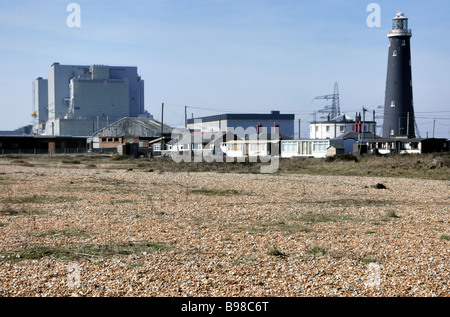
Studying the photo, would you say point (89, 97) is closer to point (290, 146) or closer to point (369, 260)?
point (290, 146)

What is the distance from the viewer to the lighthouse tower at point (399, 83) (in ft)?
239

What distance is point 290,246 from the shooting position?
12.7 meters

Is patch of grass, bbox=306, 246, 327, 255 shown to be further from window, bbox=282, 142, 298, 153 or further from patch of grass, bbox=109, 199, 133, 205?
window, bbox=282, 142, 298, 153

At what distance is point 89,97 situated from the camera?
14675 cm

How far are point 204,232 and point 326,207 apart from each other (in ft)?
21.9

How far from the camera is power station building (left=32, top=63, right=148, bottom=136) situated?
14388 cm

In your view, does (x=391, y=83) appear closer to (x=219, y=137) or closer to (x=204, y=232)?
(x=219, y=137)

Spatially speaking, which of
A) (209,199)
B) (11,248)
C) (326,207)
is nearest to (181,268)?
(11,248)

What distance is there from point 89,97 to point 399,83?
9560cm

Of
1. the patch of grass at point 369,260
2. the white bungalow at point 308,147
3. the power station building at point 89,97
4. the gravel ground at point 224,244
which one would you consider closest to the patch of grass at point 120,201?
the gravel ground at point 224,244

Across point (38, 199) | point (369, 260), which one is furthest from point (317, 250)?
point (38, 199)

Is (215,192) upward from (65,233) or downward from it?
upward

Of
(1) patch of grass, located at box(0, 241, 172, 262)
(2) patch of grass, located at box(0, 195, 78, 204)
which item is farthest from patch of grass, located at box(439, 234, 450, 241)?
(2) patch of grass, located at box(0, 195, 78, 204)

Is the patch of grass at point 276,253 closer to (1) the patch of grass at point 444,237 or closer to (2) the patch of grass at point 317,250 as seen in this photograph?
(2) the patch of grass at point 317,250
